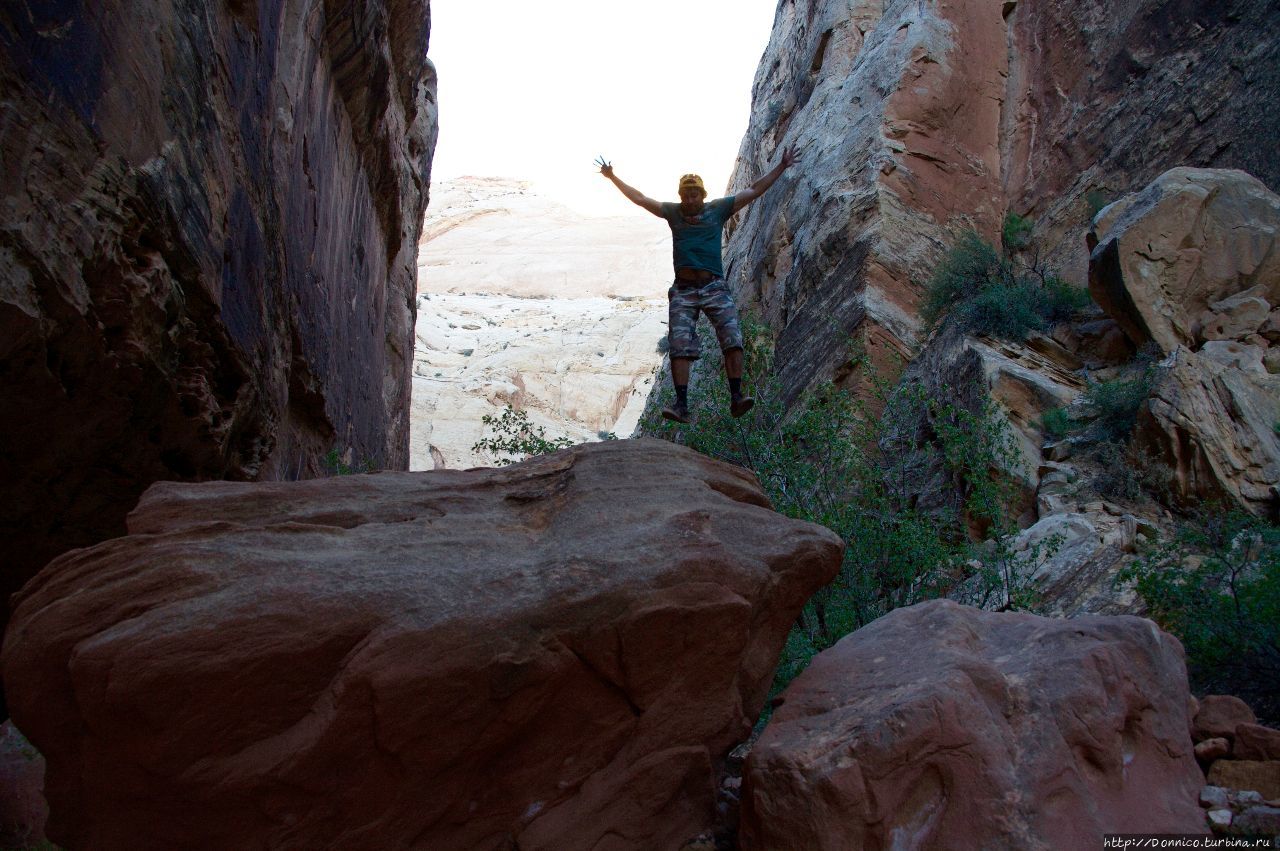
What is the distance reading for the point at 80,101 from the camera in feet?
16.2

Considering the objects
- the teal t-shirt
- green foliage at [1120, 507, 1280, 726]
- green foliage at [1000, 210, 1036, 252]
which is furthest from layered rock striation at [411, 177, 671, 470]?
green foliage at [1120, 507, 1280, 726]

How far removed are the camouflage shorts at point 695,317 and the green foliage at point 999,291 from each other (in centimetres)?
836

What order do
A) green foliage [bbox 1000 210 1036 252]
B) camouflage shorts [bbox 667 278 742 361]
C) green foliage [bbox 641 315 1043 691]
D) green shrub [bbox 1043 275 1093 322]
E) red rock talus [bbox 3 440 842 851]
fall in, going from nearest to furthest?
red rock talus [bbox 3 440 842 851] < camouflage shorts [bbox 667 278 742 361] < green foliage [bbox 641 315 1043 691] < green shrub [bbox 1043 275 1093 322] < green foliage [bbox 1000 210 1036 252]

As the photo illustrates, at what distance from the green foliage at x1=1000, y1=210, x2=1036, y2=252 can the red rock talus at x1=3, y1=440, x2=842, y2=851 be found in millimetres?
14142

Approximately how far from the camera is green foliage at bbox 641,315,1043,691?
9.87m

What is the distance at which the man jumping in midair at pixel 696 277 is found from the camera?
27.2 ft

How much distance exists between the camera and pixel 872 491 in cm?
1132

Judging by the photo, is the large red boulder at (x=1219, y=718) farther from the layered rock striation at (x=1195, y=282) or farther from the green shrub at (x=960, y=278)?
the green shrub at (x=960, y=278)

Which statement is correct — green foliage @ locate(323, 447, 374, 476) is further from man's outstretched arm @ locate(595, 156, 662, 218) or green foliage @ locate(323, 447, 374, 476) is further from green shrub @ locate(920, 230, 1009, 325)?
green shrub @ locate(920, 230, 1009, 325)

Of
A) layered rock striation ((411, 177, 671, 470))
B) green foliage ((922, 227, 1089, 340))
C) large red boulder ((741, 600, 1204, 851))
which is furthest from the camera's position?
layered rock striation ((411, 177, 671, 470))

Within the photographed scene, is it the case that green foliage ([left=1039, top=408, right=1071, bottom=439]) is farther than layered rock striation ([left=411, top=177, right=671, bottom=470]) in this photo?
No

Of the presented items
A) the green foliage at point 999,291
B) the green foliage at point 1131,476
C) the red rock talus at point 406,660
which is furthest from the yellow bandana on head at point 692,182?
the green foliage at point 999,291

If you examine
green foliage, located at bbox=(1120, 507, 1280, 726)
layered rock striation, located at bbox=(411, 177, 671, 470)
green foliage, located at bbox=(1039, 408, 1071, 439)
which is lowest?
layered rock striation, located at bbox=(411, 177, 671, 470)

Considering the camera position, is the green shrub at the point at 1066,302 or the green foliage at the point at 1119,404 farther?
the green shrub at the point at 1066,302
